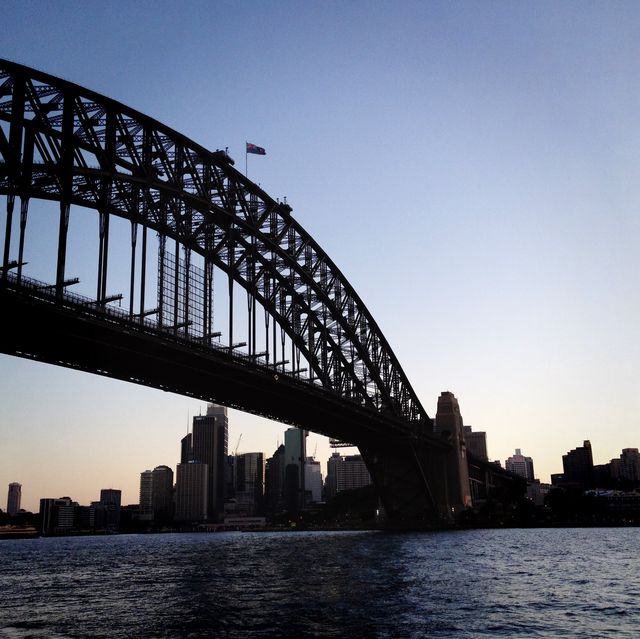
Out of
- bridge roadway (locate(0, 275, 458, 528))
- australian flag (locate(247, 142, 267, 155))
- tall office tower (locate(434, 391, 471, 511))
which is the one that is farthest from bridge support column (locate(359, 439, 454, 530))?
australian flag (locate(247, 142, 267, 155))

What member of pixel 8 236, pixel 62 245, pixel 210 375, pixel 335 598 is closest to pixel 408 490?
pixel 210 375

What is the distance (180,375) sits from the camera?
59.1m

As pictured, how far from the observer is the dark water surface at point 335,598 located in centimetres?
2255

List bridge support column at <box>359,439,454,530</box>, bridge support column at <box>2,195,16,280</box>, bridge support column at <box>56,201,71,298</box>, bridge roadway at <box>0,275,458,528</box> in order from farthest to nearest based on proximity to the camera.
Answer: bridge support column at <box>359,439,454,530</box> < bridge roadway at <box>0,275,458,528</box> < bridge support column at <box>56,201,71,298</box> < bridge support column at <box>2,195,16,280</box>

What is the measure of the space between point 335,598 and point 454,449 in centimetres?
8608

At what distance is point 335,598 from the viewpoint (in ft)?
93.1

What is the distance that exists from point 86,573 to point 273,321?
36171 mm

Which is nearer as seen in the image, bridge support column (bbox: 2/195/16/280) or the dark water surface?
the dark water surface

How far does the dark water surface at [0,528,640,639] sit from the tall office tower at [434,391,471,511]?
61086mm

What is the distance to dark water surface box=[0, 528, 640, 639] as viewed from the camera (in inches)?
888

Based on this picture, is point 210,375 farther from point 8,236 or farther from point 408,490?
point 408,490

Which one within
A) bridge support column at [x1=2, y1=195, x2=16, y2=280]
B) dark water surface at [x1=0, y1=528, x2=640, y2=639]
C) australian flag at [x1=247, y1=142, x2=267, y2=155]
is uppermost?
australian flag at [x1=247, y1=142, x2=267, y2=155]

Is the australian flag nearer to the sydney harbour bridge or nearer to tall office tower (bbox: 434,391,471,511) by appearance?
the sydney harbour bridge

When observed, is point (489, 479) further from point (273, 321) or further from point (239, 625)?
point (239, 625)
